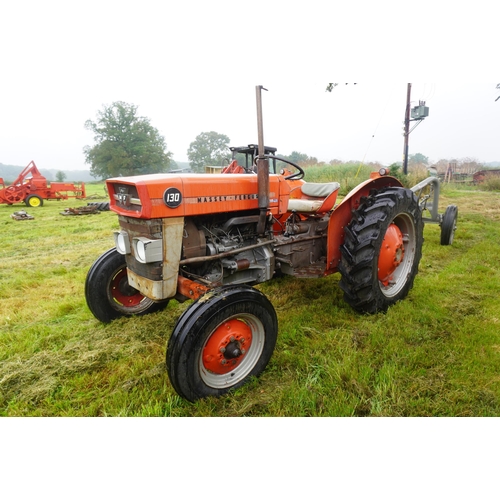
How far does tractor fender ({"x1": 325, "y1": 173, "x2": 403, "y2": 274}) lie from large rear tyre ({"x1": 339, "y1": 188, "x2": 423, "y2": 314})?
0.37 feet

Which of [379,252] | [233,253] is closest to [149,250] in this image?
[233,253]

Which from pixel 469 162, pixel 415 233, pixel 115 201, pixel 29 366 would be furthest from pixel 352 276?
pixel 469 162

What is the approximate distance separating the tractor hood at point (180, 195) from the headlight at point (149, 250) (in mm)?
158

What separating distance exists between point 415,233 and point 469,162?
27.8m

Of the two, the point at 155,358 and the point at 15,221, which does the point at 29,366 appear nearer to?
the point at 155,358

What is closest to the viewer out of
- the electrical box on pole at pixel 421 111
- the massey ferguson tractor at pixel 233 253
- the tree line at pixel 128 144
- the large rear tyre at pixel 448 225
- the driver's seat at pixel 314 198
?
the massey ferguson tractor at pixel 233 253

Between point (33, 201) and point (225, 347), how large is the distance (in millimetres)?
15629

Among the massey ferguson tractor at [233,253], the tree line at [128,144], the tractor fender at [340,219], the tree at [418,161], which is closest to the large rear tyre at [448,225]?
the massey ferguson tractor at [233,253]

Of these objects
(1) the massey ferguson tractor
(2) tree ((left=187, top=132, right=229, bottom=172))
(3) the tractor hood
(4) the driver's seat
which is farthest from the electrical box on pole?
(2) tree ((left=187, top=132, right=229, bottom=172))

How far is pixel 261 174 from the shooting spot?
2.33 metres

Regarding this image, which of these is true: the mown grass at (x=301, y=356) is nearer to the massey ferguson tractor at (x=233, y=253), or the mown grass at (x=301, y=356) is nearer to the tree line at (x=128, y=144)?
the massey ferguson tractor at (x=233, y=253)

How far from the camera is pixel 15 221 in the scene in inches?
375

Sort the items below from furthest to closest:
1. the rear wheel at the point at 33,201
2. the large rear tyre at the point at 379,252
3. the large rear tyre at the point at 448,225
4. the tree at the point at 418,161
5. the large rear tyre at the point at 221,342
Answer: the tree at the point at 418,161 < the rear wheel at the point at 33,201 < the large rear tyre at the point at 448,225 < the large rear tyre at the point at 379,252 < the large rear tyre at the point at 221,342

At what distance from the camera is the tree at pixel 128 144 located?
1075 inches
